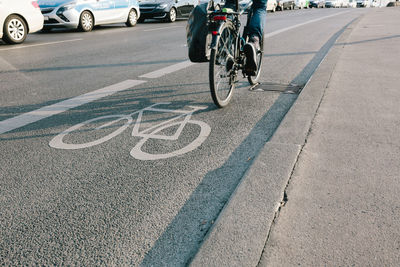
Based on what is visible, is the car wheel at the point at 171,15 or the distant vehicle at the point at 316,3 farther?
the distant vehicle at the point at 316,3

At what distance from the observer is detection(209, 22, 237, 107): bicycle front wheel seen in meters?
3.80

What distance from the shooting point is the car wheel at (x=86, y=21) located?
1319 centimetres

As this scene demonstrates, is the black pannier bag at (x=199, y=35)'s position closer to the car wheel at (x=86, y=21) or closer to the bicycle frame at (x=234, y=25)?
the bicycle frame at (x=234, y=25)

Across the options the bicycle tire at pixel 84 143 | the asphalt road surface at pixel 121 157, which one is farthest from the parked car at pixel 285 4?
the bicycle tire at pixel 84 143

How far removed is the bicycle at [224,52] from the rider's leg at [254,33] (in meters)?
0.07

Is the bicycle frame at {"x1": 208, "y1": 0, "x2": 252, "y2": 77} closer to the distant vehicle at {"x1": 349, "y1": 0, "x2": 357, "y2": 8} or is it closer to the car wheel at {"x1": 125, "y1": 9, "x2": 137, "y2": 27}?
the car wheel at {"x1": 125, "y1": 9, "x2": 137, "y2": 27}

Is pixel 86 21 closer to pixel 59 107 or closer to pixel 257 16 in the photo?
pixel 59 107

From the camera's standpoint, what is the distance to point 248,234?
1.94m

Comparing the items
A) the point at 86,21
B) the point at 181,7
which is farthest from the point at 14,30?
the point at 181,7

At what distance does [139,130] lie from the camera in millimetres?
3613

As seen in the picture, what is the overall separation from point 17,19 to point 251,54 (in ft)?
26.4

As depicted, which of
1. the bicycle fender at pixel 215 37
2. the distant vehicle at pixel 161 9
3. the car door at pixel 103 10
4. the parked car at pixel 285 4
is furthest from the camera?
the parked car at pixel 285 4

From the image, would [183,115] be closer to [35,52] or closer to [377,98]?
[377,98]

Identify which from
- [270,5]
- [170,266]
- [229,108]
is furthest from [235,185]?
[270,5]
